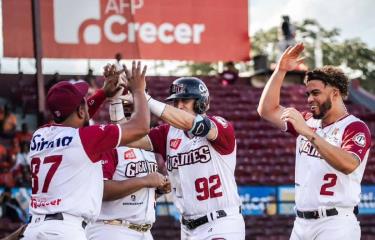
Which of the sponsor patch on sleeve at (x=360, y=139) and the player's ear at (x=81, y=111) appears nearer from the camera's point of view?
the player's ear at (x=81, y=111)

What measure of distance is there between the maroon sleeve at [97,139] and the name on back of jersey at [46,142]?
0.36 feet

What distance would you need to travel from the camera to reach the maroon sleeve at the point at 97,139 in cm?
645

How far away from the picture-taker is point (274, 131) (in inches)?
925

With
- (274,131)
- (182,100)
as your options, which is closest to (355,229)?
(182,100)

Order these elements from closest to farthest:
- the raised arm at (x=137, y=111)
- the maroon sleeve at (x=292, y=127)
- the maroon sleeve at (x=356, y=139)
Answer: the raised arm at (x=137, y=111), the maroon sleeve at (x=356, y=139), the maroon sleeve at (x=292, y=127)

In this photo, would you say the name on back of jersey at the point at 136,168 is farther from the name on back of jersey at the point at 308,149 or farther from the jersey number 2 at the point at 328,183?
the jersey number 2 at the point at 328,183

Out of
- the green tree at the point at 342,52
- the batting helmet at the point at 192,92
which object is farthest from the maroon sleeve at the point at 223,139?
the green tree at the point at 342,52

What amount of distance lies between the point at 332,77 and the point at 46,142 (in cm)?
246

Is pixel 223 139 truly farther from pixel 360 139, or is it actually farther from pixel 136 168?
pixel 360 139

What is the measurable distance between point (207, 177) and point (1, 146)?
1174 cm

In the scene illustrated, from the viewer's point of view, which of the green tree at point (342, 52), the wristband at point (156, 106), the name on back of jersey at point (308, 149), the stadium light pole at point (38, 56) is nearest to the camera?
the wristband at point (156, 106)

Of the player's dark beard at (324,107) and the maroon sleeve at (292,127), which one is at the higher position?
the player's dark beard at (324,107)

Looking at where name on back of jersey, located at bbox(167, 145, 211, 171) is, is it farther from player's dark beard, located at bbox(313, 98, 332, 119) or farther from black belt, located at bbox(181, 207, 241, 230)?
player's dark beard, located at bbox(313, 98, 332, 119)

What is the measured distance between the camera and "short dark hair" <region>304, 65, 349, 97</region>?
7.37 meters
